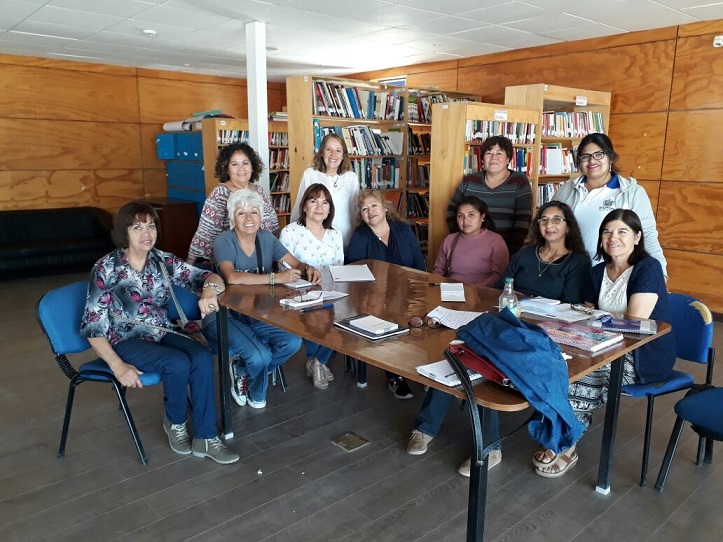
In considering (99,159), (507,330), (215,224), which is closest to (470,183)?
(215,224)

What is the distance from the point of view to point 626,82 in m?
5.97

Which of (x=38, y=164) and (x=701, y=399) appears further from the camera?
(x=38, y=164)

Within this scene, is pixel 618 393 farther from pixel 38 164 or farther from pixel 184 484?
pixel 38 164

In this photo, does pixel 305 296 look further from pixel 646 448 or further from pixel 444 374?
pixel 646 448

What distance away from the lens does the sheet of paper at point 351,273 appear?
125 inches

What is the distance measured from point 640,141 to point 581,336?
4666 millimetres

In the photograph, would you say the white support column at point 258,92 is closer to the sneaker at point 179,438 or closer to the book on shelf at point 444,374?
the sneaker at point 179,438

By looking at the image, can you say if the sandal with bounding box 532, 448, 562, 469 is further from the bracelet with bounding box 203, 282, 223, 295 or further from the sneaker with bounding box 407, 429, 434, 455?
the bracelet with bounding box 203, 282, 223, 295

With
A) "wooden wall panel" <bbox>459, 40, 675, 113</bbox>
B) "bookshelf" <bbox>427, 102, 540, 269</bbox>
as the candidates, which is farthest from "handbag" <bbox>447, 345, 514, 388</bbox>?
"wooden wall panel" <bbox>459, 40, 675, 113</bbox>

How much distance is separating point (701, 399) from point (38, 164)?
831 centimetres

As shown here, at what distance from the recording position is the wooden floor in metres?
2.29

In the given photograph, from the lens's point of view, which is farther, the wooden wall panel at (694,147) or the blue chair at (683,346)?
the wooden wall panel at (694,147)

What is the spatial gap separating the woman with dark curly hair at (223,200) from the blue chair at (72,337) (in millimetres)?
1002

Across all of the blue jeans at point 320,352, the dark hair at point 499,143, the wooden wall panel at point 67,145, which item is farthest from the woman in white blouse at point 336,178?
the wooden wall panel at point 67,145
